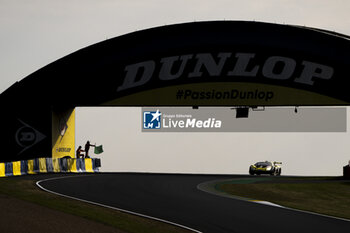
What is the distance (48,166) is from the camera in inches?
1243

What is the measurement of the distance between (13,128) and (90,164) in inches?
183

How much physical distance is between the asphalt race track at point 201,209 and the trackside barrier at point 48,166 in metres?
6.28

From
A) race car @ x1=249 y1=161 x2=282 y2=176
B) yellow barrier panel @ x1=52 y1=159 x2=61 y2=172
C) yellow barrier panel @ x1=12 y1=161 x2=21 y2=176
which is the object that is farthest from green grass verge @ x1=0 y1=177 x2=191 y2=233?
race car @ x1=249 y1=161 x2=282 y2=176

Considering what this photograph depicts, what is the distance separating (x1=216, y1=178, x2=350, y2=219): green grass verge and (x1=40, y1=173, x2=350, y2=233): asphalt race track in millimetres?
2287

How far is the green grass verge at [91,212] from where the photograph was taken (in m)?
13.2

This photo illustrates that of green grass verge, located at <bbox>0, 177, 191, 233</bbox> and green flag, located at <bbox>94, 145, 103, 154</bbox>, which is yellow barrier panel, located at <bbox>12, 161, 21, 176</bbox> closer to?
green flag, located at <bbox>94, 145, 103, 154</bbox>

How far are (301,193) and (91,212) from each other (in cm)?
1215

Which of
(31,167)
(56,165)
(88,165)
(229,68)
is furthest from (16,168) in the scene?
(229,68)

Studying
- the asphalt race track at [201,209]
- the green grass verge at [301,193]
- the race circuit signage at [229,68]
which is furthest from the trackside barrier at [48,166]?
the green grass verge at [301,193]

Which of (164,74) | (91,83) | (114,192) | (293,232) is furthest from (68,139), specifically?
(293,232)

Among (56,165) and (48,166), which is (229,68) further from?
(48,166)

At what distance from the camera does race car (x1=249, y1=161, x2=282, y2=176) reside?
3866cm

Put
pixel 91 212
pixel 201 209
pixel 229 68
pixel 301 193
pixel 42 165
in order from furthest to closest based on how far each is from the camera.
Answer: pixel 42 165, pixel 229 68, pixel 301 193, pixel 201 209, pixel 91 212

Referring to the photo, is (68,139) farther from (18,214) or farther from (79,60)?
(18,214)
